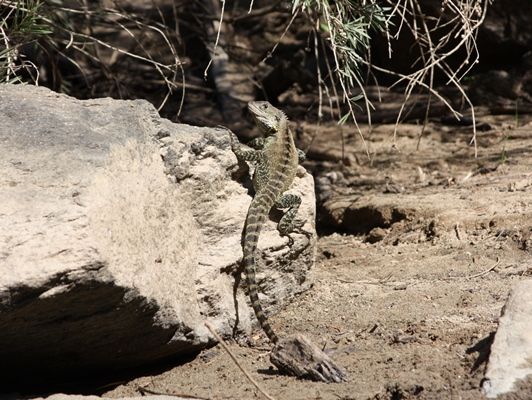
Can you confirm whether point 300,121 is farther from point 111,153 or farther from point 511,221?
point 111,153

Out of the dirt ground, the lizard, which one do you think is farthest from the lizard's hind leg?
the dirt ground

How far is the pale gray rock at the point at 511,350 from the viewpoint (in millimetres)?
4125

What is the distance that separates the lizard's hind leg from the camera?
19.7 ft

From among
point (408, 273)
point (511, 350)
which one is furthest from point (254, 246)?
point (511, 350)

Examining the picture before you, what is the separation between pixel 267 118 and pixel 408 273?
1.83 meters

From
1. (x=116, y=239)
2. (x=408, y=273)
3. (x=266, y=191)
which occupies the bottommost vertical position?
(x=408, y=273)

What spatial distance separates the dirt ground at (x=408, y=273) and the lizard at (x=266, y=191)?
0.39 metres

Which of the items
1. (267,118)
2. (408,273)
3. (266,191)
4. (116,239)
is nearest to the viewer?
(116,239)

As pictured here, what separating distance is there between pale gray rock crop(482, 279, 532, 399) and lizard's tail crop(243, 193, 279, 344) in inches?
58.4

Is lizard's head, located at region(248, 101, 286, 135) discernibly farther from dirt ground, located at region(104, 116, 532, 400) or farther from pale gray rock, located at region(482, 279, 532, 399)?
pale gray rock, located at region(482, 279, 532, 399)

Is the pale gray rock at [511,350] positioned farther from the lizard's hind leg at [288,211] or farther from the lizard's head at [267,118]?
the lizard's head at [267,118]

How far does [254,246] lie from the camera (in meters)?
5.68

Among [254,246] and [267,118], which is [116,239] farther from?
[267,118]

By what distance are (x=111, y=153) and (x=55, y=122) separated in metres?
0.42
